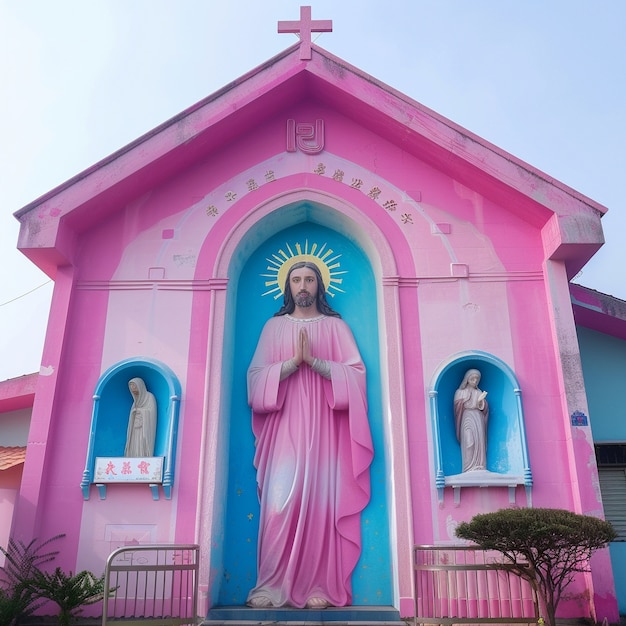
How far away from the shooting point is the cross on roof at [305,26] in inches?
437

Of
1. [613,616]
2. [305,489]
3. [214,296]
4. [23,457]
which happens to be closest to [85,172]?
[214,296]

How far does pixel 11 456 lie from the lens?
10141mm

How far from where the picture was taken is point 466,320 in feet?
32.9

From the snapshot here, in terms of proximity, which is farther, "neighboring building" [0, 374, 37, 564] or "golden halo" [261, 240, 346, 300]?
"golden halo" [261, 240, 346, 300]

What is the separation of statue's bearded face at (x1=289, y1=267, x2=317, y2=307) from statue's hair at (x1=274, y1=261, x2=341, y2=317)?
7 cm

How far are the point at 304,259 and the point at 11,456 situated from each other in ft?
16.3

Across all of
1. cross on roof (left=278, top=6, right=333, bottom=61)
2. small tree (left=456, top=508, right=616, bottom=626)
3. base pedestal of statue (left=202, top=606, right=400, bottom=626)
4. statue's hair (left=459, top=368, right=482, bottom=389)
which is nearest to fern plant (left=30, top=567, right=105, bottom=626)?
base pedestal of statue (left=202, top=606, right=400, bottom=626)

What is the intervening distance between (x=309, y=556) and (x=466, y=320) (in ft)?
12.0

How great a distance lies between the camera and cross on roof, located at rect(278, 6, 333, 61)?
36.4ft

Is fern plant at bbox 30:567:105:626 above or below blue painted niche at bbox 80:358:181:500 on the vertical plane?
below

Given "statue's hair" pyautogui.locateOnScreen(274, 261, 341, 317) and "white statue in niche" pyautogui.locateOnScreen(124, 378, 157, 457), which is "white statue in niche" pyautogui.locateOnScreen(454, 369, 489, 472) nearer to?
"statue's hair" pyautogui.locateOnScreen(274, 261, 341, 317)

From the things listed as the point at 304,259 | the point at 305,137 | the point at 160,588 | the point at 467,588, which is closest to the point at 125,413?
the point at 160,588

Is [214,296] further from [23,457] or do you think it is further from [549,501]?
[549,501]

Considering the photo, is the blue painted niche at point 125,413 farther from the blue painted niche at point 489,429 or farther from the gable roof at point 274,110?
the blue painted niche at point 489,429
